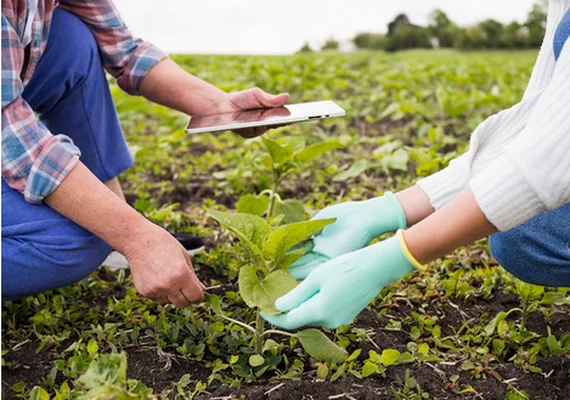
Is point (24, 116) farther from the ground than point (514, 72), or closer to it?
farther from the ground

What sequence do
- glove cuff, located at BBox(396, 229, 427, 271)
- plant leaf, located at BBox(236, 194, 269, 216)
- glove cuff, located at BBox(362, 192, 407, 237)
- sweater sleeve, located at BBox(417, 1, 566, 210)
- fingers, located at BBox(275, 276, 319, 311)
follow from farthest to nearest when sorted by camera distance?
plant leaf, located at BBox(236, 194, 269, 216)
glove cuff, located at BBox(362, 192, 407, 237)
sweater sleeve, located at BBox(417, 1, 566, 210)
fingers, located at BBox(275, 276, 319, 311)
glove cuff, located at BBox(396, 229, 427, 271)

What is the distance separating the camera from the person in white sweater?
1237mm

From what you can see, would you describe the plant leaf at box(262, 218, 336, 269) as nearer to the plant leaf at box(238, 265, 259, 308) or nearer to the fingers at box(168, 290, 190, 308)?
the plant leaf at box(238, 265, 259, 308)

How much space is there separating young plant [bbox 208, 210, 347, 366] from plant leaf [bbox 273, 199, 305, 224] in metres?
0.69

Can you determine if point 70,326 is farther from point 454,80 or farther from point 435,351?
point 454,80

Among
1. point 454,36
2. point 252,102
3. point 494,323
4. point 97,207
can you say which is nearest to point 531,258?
point 494,323

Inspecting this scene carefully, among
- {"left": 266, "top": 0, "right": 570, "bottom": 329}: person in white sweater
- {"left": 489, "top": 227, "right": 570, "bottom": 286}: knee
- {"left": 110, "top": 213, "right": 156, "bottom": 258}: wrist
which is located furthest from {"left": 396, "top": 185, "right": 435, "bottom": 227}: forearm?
{"left": 110, "top": 213, "right": 156, "bottom": 258}: wrist

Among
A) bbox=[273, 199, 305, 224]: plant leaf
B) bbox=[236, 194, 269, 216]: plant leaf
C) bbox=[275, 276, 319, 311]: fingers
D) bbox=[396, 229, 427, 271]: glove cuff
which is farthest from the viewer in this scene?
bbox=[273, 199, 305, 224]: plant leaf

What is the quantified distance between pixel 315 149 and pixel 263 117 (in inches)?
13.1

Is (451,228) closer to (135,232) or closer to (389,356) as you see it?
(389,356)

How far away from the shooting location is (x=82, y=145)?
2.07 metres

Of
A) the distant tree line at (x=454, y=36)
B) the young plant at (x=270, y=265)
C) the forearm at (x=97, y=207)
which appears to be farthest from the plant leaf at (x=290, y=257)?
the distant tree line at (x=454, y=36)

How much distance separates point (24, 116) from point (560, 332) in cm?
139

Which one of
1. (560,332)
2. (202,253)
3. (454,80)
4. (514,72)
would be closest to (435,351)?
(560,332)
